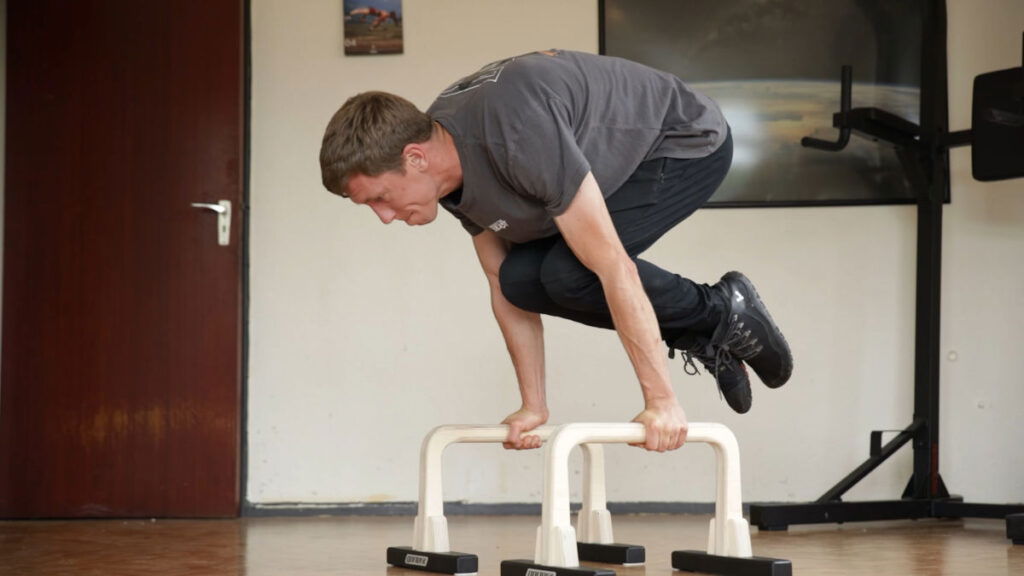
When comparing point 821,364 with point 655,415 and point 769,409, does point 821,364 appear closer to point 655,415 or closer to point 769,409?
point 769,409

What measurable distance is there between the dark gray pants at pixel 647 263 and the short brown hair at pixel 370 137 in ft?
1.20

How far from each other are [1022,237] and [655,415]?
92.0 inches

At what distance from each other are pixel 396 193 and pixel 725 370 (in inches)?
31.9

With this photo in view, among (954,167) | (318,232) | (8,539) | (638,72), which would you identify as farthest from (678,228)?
(8,539)

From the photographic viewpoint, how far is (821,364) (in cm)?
378

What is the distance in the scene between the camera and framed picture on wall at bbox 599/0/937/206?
12.4ft

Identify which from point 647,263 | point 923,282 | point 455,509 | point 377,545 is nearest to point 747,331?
point 647,263

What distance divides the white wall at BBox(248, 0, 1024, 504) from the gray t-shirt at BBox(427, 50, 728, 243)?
1.57 m

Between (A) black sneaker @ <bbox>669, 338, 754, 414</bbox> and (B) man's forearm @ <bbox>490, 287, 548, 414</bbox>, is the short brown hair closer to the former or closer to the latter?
(B) man's forearm @ <bbox>490, 287, 548, 414</bbox>

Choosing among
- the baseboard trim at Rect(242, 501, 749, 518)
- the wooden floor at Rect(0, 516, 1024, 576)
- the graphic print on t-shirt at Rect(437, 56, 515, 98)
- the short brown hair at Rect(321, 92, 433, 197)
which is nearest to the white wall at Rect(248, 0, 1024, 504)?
the baseboard trim at Rect(242, 501, 749, 518)

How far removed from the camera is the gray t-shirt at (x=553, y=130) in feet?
6.17

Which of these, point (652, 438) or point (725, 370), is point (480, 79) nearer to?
point (652, 438)

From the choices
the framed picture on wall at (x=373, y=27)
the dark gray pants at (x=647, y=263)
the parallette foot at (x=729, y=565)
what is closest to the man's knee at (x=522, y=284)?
the dark gray pants at (x=647, y=263)

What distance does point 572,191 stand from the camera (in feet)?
6.15
